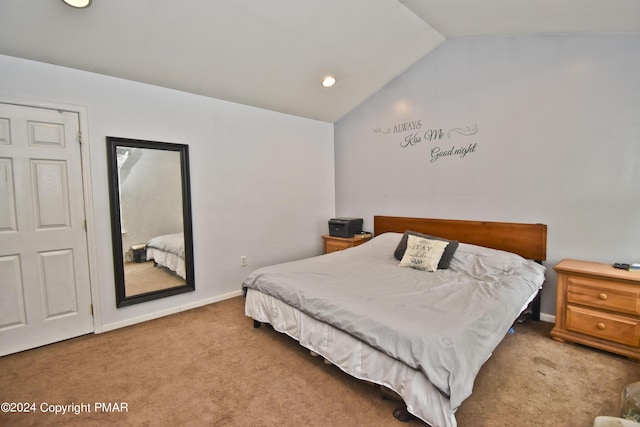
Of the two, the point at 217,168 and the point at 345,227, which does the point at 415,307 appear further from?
the point at 217,168

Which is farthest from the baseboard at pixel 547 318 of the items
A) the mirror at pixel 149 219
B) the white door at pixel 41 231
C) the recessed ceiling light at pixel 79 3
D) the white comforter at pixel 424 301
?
the recessed ceiling light at pixel 79 3

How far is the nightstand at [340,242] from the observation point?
157 inches

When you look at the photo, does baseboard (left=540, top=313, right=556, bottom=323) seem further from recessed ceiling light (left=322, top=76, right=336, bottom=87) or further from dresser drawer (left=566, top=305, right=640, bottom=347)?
recessed ceiling light (left=322, top=76, right=336, bottom=87)

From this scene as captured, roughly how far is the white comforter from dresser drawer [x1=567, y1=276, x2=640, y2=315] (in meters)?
0.24

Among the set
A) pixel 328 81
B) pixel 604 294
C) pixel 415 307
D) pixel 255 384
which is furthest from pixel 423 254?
pixel 328 81

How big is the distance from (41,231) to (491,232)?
4.11 meters

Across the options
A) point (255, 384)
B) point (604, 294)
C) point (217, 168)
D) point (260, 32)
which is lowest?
point (255, 384)

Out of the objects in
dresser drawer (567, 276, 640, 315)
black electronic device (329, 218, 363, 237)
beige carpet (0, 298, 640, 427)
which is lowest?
beige carpet (0, 298, 640, 427)

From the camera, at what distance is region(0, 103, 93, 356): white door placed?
2332mm

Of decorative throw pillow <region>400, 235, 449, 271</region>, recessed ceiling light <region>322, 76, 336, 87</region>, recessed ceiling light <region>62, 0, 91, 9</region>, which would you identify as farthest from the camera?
recessed ceiling light <region>322, 76, 336, 87</region>

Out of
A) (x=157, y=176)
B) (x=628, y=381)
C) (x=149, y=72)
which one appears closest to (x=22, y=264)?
(x=157, y=176)

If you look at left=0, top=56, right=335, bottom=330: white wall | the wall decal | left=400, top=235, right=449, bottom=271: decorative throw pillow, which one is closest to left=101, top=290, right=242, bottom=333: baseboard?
left=0, top=56, right=335, bottom=330: white wall

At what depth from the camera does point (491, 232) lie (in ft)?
10.2

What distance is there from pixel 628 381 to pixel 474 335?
1282 millimetres
